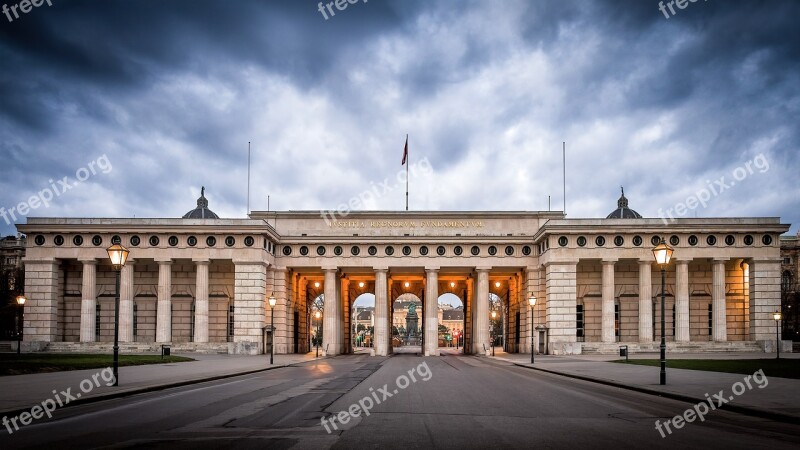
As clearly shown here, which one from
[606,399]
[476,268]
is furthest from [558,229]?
[606,399]

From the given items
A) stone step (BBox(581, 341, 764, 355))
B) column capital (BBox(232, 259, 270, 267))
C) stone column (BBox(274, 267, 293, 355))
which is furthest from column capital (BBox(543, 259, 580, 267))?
column capital (BBox(232, 259, 270, 267))

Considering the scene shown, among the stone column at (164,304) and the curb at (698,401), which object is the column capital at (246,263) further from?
the curb at (698,401)

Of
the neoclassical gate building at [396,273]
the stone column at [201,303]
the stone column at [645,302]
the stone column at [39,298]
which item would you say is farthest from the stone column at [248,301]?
the stone column at [645,302]

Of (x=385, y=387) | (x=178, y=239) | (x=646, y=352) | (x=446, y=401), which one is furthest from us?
(x=178, y=239)

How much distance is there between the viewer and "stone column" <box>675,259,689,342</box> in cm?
5900

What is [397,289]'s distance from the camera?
8875 centimetres

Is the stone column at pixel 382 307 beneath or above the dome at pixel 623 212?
beneath

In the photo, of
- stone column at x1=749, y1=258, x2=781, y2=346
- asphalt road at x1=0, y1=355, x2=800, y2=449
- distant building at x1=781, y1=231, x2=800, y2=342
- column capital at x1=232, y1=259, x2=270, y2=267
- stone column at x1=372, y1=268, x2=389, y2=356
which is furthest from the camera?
distant building at x1=781, y1=231, x2=800, y2=342

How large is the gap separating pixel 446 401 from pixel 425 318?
4836 cm

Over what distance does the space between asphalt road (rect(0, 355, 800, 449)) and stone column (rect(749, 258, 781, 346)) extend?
43668 millimetres

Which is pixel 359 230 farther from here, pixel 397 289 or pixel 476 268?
pixel 397 289

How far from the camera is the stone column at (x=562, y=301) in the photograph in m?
59.1

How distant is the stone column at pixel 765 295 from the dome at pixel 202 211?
171 ft

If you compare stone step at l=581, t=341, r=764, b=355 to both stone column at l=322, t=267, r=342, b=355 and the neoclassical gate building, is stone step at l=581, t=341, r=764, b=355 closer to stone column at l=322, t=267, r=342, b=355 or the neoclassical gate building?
the neoclassical gate building
